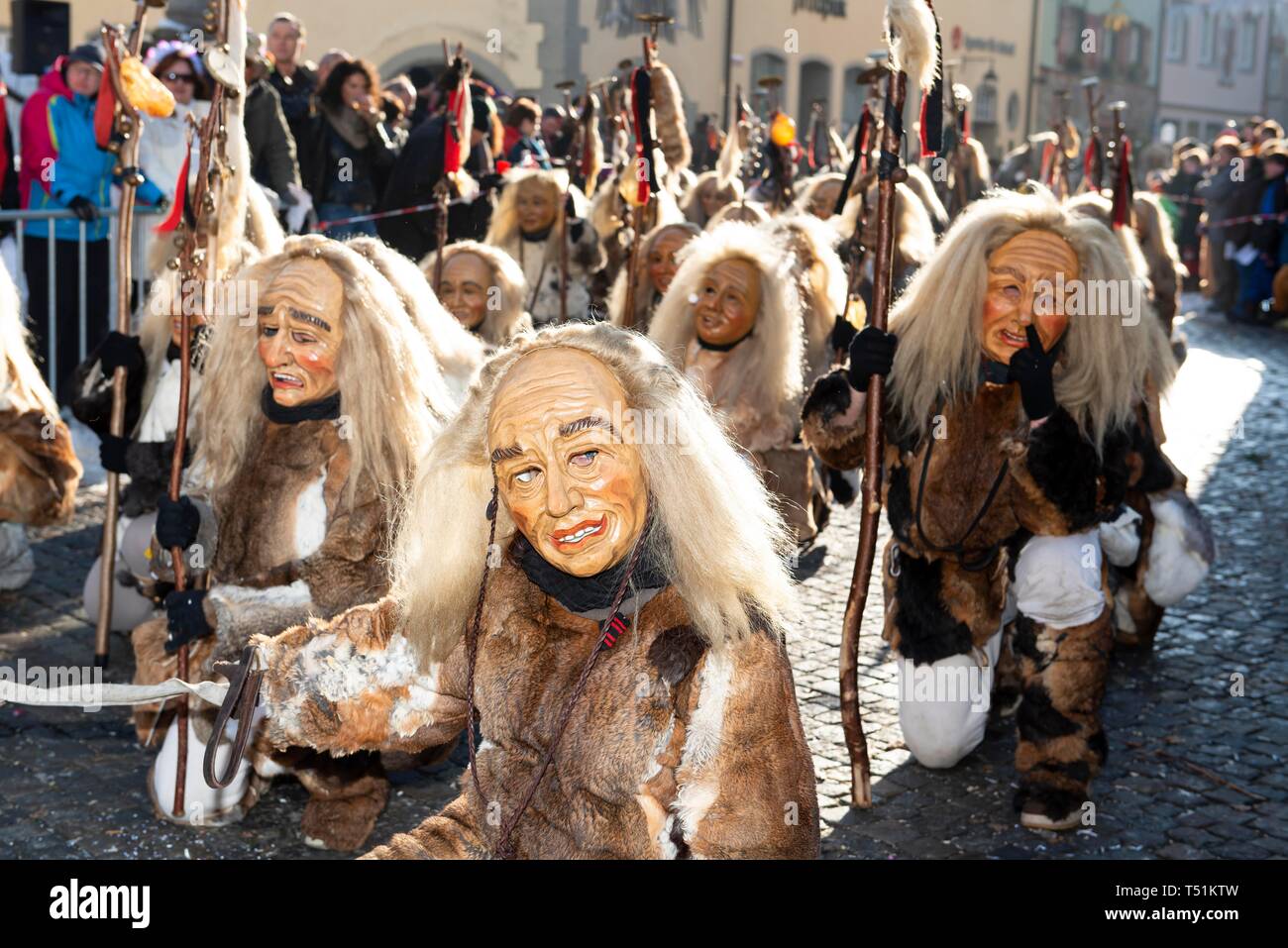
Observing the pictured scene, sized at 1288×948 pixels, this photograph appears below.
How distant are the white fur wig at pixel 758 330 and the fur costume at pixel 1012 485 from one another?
6.66ft

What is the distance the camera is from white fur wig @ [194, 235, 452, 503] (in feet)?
15.8

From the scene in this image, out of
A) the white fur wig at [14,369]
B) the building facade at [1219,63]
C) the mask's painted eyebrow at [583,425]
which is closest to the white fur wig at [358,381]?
the white fur wig at [14,369]

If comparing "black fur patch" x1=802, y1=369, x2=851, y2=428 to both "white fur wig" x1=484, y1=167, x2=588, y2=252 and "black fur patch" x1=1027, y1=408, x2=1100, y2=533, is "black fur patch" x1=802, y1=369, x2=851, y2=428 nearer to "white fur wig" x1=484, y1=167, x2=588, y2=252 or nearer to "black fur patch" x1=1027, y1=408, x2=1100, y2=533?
"black fur patch" x1=1027, y1=408, x2=1100, y2=533

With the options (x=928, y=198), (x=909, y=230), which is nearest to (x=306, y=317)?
(x=909, y=230)

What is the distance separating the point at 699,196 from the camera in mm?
11688

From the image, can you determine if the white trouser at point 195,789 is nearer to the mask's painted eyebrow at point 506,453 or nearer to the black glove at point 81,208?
the mask's painted eyebrow at point 506,453

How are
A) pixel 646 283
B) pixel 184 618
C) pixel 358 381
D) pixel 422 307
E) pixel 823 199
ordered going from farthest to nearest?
pixel 823 199 → pixel 646 283 → pixel 422 307 → pixel 358 381 → pixel 184 618

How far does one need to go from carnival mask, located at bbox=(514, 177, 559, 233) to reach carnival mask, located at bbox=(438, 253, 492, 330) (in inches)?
79.1

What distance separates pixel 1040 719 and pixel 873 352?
50.6 inches

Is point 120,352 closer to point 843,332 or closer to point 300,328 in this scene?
point 300,328

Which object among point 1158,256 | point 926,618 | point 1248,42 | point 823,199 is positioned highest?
point 1248,42

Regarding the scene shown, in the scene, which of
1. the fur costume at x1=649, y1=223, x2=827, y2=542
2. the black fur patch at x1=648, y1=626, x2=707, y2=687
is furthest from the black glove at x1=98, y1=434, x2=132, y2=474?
the black fur patch at x1=648, y1=626, x2=707, y2=687

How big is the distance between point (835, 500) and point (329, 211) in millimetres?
3853
